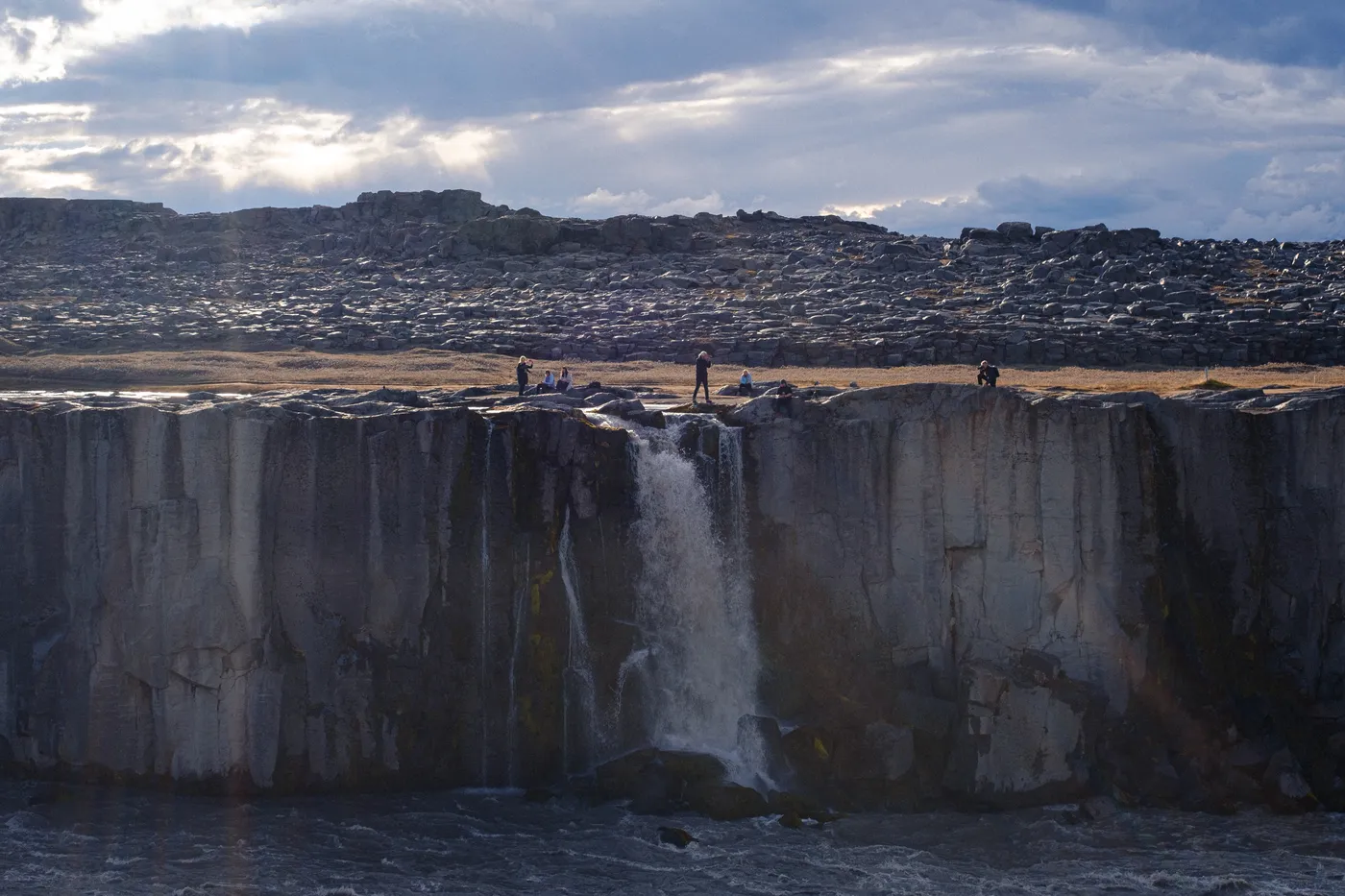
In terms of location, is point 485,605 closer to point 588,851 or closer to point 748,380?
point 588,851

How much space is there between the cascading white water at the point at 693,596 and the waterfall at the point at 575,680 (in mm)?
1342

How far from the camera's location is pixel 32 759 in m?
34.7

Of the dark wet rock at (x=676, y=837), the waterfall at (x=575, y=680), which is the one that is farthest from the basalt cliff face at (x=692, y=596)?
the dark wet rock at (x=676, y=837)

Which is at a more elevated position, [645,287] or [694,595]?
[645,287]

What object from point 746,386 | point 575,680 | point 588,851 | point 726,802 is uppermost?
point 746,386

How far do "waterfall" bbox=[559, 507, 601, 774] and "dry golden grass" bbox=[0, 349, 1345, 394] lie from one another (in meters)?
9.86

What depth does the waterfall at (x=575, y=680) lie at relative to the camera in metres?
35.1

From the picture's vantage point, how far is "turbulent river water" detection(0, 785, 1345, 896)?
29734mm

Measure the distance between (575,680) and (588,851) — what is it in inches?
191

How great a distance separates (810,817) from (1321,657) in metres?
12.3

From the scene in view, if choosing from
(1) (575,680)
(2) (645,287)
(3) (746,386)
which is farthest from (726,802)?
(2) (645,287)

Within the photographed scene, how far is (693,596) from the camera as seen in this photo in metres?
35.8

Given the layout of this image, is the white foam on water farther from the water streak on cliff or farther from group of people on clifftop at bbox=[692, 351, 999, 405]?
the water streak on cliff

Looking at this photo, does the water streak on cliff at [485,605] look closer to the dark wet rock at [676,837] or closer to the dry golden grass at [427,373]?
the dark wet rock at [676,837]
